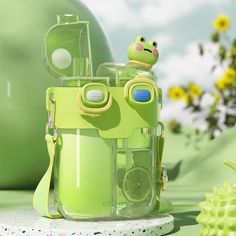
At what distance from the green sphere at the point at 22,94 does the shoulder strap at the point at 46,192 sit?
1.87 ft

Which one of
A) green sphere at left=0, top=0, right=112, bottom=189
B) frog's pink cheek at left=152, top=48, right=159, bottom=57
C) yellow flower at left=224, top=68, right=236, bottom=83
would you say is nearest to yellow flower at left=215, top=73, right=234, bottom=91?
yellow flower at left=224, top=68, right=236, bottom=83

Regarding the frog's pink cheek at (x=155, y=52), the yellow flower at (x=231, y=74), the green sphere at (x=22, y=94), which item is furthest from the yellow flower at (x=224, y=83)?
the frog's pink cheek at (x=155, y=52)

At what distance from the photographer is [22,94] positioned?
1.86 m

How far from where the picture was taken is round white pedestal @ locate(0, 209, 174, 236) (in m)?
1.17

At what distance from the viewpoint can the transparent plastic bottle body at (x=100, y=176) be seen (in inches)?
48.4

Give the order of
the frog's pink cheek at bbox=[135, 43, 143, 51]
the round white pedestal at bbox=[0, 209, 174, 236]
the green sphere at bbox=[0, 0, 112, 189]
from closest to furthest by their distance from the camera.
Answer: the round white pedestal at bbox=[0, 209, 174, 236]
the frog's pink cheek at bbox=[135, 43, 143, 51]
the green sphere at bbox=[0, 0, 112, 189]

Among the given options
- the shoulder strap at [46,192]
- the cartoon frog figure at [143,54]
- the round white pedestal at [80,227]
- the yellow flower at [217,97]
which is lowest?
the round white pedestal at [80,227]

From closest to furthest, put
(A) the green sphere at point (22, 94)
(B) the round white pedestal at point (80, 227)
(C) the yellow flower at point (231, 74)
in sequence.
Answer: (B) the round white pedestal at point (80, 227) → (A) the green sphere at point (22, 94) → (C) the yellow flower at point (231, 74)

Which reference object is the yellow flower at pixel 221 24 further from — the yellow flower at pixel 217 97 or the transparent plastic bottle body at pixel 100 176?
the transparent plastic bottle body at pixel 100 176

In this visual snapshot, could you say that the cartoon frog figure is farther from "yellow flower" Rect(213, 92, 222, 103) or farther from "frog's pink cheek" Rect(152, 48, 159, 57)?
"yellow flower" Rect(213, 92, 222, 103)

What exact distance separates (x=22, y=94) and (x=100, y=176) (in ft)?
2.24

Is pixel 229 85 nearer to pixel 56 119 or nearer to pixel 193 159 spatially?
pixel 193 159

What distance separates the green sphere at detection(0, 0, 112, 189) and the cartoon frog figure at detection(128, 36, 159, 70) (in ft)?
1.84

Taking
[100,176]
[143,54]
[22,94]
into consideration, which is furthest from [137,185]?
[22,94]
